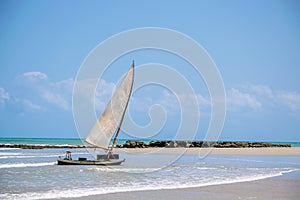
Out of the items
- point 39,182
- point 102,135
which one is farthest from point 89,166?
point 39,182

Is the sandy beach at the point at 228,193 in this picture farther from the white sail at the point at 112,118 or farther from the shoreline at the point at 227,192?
the white sail at the point at 112,118

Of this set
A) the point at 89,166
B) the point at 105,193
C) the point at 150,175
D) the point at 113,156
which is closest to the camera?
the point at 105,193

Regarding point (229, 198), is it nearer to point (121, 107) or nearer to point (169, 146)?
point (121, 107)

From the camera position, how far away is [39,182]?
22797mm

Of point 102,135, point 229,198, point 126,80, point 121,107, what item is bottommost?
point 229,198

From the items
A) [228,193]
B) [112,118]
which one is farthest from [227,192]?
[112,118]

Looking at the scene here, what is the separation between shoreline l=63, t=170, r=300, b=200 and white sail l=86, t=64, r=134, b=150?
1598cm

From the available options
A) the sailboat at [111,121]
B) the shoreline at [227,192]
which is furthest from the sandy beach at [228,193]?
the sailboat at [111,121]

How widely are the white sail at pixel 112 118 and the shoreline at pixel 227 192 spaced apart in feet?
52.4

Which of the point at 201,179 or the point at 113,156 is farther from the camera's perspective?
the point at 113,156

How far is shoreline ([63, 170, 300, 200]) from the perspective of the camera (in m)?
17.1

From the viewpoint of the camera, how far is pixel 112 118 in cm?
3612

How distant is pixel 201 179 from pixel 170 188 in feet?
15.1

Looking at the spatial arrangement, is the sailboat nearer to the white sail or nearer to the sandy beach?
the white sail
